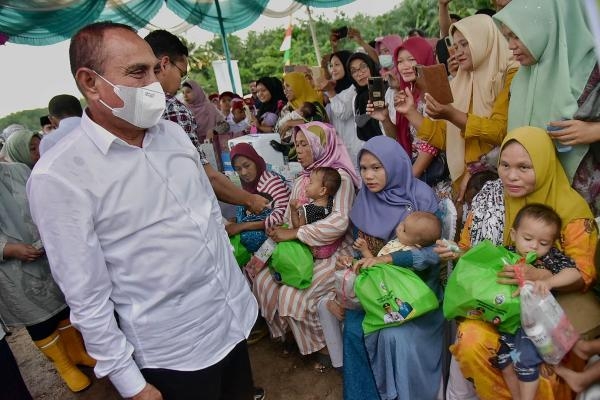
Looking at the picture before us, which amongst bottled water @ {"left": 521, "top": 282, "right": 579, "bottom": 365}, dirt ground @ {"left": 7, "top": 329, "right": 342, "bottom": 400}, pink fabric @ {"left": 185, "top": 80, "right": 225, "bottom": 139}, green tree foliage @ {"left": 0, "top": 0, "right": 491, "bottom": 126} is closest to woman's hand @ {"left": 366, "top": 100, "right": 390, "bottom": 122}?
bottled water @ {"left": 521, "top": 282, "right": 579, "bottom": 365}

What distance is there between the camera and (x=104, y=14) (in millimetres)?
6918

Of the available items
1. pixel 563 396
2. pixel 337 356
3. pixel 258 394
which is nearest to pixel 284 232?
pixel 337 356

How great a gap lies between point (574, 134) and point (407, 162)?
0.80 metres

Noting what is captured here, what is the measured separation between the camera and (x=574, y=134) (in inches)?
66.5

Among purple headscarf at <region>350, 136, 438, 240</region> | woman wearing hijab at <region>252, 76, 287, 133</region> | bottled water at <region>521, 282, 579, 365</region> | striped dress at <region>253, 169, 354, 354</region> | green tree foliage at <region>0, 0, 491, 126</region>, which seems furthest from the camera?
green tree foliage at <region>0, 0, 491, 126</region>

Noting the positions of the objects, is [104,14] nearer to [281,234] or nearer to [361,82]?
[361,82]

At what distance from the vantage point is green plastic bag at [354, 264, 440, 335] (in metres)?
1.78

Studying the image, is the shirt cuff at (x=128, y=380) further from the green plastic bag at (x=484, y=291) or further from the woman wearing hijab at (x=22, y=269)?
the woman wearing hijab at (x=22, y=269)

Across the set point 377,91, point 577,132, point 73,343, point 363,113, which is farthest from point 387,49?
point 73,343

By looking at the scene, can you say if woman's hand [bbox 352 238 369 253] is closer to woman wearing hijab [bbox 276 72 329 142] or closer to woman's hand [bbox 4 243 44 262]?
woman's hand [bbox 4 243 44 262]

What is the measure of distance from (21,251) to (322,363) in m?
2.04

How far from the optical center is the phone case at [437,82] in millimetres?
2082

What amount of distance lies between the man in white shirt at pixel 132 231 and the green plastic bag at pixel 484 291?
3.11 ft

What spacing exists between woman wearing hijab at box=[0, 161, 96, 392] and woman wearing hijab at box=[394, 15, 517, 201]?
2.54 metres
